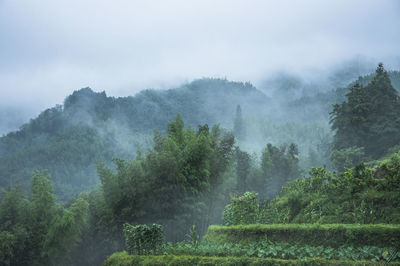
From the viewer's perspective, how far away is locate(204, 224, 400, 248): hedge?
627 cm

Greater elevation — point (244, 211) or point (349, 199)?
point (349, 199)

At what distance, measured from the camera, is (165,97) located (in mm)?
135250

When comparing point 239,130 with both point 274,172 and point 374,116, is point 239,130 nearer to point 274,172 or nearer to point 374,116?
point 274,172

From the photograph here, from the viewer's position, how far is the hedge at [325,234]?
20.6ft

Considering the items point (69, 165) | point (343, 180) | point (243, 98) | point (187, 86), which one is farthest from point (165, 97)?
point (343, 180)

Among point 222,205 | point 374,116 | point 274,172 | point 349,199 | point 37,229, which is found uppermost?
point 374,116

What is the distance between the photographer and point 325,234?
7195mm

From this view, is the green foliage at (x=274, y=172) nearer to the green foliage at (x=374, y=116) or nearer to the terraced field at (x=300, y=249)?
the green foliage at (x=374, y=116)

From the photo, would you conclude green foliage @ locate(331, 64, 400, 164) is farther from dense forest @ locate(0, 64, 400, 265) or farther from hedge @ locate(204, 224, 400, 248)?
hedge @ locate(204, 224, 400, 248)

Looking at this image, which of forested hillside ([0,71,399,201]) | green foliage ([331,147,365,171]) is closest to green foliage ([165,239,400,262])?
green foliage ([331,147,365,171])

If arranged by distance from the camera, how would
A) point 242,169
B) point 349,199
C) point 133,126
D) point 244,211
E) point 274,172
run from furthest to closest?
point 133,126 < point 274,172 < point 242,169 < point 244,211 < point 349,199

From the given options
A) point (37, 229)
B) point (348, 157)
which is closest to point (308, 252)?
point (37, 229)

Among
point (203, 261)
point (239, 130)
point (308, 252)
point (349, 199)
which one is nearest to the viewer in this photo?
point (308, 252)

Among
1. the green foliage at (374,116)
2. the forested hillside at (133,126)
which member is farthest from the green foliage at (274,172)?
the green foliage at (374,116)
